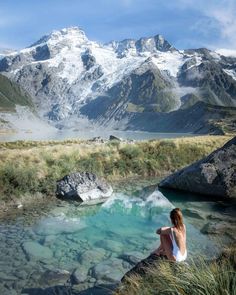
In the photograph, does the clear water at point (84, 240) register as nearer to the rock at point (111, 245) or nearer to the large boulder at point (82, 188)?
the rock at point (111, 245)

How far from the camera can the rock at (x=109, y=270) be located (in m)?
12.3

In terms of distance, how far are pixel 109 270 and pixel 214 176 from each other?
12.8m

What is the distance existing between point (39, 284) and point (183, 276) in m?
5.65

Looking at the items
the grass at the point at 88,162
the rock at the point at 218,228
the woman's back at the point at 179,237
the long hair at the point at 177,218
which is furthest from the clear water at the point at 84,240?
the long hair at the point at 177,218

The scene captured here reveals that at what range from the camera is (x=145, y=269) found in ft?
32.6

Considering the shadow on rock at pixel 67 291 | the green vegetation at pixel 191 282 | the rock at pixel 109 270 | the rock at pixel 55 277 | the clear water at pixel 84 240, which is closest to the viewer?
the green vegetation at pixel 191 282

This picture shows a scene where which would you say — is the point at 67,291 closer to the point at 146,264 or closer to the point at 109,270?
the point at 109,270

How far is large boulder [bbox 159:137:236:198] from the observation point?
23581 mm

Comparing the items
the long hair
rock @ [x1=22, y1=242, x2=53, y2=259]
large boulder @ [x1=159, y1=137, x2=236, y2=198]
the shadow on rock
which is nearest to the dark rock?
the long hair

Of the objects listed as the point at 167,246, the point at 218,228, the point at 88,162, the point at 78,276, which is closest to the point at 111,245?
the point at 78,276

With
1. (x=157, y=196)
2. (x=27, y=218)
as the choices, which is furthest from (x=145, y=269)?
(x=157, y=196)

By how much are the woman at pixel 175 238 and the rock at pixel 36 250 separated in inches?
219

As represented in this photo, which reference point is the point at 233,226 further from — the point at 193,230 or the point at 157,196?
the point at 157,196

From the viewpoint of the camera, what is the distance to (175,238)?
9656mm
